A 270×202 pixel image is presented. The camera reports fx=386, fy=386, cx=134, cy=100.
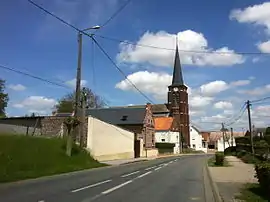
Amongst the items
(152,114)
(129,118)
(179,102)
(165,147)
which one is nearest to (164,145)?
(165,147)

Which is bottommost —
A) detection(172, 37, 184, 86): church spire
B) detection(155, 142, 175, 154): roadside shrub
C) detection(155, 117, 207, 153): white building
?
detection(155, 142, 175, 154): roadside shrub

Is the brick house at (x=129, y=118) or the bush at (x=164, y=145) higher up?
the brick house at (x=129, y=118)

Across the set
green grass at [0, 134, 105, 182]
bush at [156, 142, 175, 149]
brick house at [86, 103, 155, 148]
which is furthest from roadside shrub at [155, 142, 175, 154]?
green grass at [0, 134, 105, 182]

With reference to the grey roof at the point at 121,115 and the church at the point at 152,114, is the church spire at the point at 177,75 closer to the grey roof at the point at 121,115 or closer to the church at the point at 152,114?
the church at the point at 152,114

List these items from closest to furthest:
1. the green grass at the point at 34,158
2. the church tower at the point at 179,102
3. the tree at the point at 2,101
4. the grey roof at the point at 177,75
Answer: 1. the green grass at the point at 34,158
2. the tree at the point at 2,101
3. the grey roof at the point at 177,75
4. the church tower at the point at 179,102

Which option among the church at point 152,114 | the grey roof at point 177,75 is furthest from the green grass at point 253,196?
the grey roof at point 177,75

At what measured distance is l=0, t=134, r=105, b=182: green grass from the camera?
2092 cm

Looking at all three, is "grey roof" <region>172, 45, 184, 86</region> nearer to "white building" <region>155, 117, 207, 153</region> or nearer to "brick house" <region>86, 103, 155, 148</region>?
"white building" <region>155, 117, 207, 153</region>

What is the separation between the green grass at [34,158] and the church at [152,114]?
30833 millimetres

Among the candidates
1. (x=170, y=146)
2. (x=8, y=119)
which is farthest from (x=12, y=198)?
(x=170, y=146)

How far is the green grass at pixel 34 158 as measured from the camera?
20.9 m

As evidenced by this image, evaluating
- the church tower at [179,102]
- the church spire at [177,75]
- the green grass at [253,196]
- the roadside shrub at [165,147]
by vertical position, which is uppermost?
the church spire at [177,75]

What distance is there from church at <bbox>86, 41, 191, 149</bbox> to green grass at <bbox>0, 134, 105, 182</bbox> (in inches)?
1214

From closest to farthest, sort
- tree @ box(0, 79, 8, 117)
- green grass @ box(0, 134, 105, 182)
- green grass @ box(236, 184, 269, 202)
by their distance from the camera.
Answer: green grass @ box(236, 184, 269, 202) < green grass @ box(0, 134, 105, 182) < tree @ box(0, 79, 8, 117)
